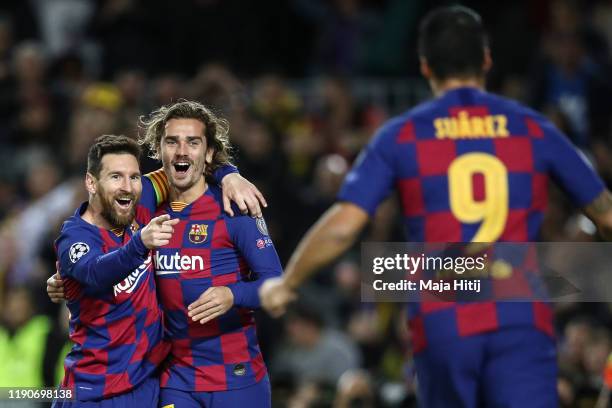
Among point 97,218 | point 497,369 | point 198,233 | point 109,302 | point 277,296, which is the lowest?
point 497,369

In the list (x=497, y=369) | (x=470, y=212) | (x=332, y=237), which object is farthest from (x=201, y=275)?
(x=497, y=369)

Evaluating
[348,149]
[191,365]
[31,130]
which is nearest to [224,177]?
[191,365]

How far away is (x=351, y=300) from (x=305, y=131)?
210 cm

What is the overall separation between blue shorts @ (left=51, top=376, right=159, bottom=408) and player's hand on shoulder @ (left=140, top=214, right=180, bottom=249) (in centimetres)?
90

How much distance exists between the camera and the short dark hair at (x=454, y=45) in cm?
507

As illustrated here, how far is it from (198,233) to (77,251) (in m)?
0.65

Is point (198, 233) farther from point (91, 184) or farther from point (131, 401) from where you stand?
point (131, 401)

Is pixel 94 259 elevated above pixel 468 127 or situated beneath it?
situated beneath

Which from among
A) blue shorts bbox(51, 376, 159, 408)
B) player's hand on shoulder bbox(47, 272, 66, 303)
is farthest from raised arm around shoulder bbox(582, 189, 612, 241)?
player's hand on shoulder bbox(47, 272, 66, 303)

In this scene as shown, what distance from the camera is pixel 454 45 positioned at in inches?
199

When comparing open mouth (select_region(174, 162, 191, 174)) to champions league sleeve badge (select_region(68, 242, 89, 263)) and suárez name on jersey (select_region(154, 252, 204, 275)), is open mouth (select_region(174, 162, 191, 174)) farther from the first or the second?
champions league sleeve badge (select_region(68, 242, 89, 263))

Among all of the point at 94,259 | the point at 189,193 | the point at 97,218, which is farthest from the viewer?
the point at 189,193

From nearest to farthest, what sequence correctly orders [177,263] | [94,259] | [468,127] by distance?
[468,127]
[94,259]
[177,263]

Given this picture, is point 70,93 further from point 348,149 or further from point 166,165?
point 166,165
